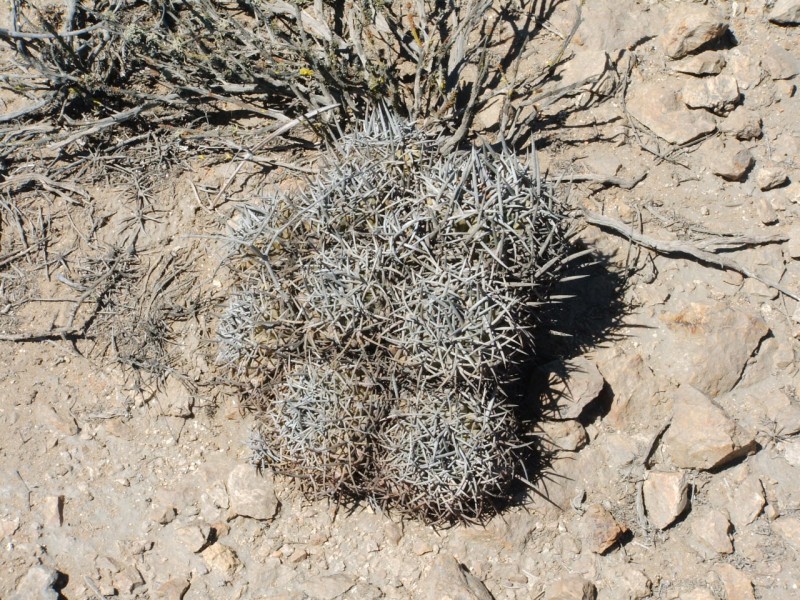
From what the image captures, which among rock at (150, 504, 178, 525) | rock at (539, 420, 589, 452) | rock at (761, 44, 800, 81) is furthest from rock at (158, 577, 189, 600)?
rock at (761, 44, 800, 81)

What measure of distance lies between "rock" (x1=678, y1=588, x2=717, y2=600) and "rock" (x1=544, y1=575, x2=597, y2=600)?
356 millimetres

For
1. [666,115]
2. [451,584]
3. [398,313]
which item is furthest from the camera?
[666,115]

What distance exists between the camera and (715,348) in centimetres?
350

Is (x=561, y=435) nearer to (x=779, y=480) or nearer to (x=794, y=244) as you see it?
(x=779, y=480)

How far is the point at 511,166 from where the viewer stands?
2.94m

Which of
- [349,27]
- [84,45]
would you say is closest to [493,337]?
[349,27]

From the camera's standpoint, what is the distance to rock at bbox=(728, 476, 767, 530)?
10.8ft

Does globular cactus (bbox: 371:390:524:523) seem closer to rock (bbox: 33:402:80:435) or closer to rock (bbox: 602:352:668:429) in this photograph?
rock (bbox: 602:352:668:429)

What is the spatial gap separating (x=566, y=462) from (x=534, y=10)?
2351 mm

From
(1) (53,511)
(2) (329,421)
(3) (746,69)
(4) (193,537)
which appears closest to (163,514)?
(4) (193,537)

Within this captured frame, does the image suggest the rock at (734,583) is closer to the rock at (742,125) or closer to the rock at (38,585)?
the rock at (742,125)

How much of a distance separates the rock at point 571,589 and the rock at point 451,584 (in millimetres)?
253

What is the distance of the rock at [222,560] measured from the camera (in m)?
3.26

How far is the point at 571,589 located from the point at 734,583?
66 cm
